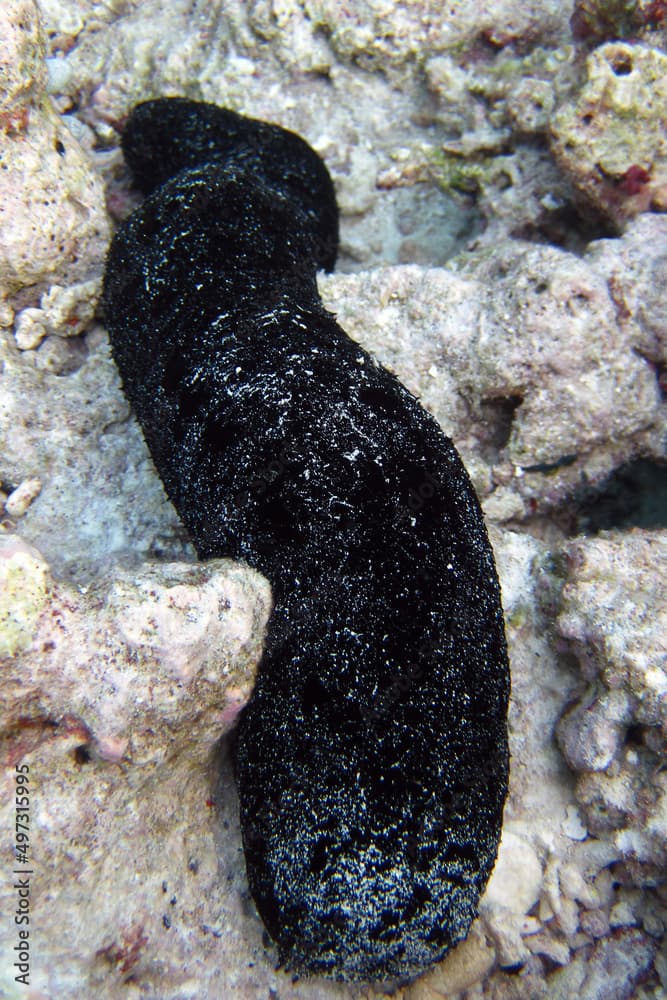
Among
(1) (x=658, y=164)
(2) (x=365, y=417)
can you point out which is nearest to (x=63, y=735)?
(2) (x=365, y=417)

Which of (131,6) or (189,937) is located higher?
(131,6)

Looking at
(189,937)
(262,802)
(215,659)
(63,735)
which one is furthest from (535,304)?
(189,937)

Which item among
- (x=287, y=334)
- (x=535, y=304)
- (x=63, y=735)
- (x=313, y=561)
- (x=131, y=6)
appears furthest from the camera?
(x=131, y=6)

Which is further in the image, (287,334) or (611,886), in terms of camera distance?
(611,886)

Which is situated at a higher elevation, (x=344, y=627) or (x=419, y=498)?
Result: (x=419, y=498)

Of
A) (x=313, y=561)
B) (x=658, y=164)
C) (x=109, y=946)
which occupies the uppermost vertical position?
(x=658, y=164)

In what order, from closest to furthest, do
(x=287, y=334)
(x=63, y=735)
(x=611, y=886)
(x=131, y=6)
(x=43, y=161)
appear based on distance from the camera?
(x=63, y=735), (x=287, y=334), (x=611, y=886), (x=43, y=161), (x=131, y=6)

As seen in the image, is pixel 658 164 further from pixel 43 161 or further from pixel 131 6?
pixel 131 6
